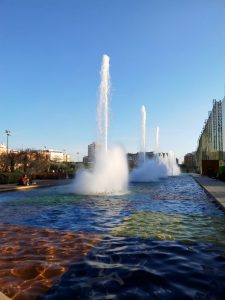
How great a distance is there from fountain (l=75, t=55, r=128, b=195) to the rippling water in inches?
438

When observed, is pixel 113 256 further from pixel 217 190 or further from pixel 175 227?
pixel 217 190

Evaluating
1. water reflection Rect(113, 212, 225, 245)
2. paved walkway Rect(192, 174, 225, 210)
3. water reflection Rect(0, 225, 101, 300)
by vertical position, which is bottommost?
water reflection Rect(0, 225, 101, 300)

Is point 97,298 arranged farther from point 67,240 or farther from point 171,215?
point 171,215

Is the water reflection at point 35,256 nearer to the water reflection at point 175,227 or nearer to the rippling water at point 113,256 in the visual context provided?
the rippling water at point 113,256

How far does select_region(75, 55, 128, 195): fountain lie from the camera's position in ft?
74.4

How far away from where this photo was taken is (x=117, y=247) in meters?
7.10

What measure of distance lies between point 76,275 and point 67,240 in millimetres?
2370

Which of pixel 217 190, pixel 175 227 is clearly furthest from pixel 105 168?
pixel 175 227

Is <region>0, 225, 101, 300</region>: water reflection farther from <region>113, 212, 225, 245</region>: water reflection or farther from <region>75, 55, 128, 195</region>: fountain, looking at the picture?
<region>75, 55, 128, 195</region>: fountain

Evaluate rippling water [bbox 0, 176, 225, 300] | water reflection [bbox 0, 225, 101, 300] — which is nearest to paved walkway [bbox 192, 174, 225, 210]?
rippling water [bbox 0, 176, 225, 300]

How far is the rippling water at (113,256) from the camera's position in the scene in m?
4.84

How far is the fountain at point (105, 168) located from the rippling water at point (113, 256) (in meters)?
11.1

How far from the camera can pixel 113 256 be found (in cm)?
640

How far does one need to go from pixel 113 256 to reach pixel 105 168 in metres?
17.9
